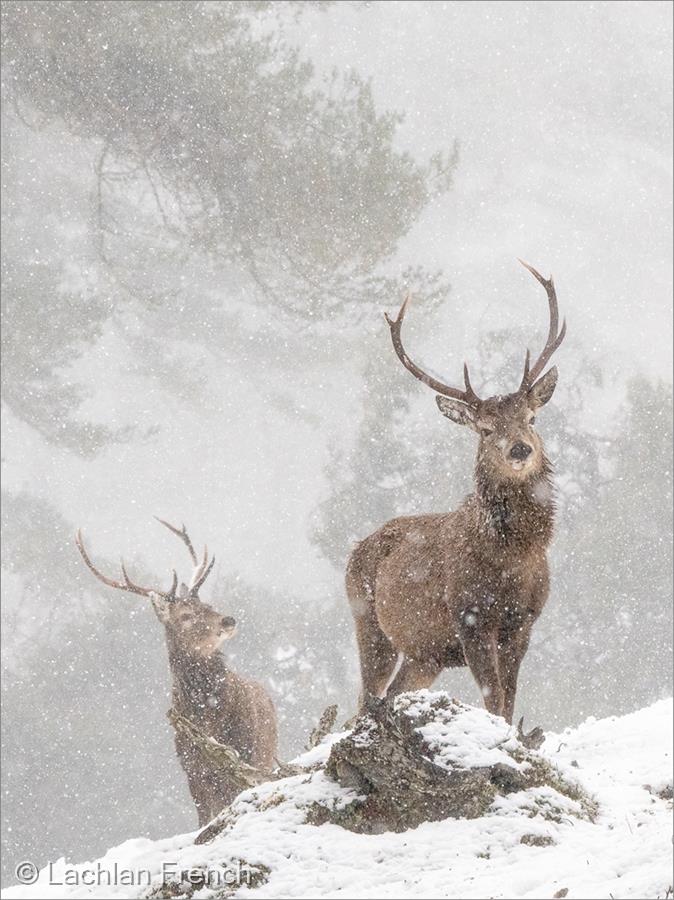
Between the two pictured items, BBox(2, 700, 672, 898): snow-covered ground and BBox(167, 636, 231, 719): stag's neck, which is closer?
BBox(2, 700, 672, 898): snow-covered ground

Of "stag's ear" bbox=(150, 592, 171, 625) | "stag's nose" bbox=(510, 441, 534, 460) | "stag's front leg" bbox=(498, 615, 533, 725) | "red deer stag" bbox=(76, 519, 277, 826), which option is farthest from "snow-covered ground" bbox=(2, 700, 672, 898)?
"stag's ear" bbox=(150, 592, 171, 625)

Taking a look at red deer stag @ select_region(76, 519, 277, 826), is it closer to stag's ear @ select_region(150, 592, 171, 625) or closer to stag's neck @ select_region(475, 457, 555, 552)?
stag's ear @ select_region(150, 592, 171, 625)

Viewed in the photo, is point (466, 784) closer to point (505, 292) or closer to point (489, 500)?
point (489, 500)

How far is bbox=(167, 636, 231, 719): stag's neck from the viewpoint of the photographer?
7223 millimetres

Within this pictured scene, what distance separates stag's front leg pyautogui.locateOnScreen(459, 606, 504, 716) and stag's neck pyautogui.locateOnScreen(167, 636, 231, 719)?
2.82 metres

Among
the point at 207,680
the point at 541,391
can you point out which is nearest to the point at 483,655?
the point at 541,391

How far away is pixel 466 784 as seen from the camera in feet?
11.0

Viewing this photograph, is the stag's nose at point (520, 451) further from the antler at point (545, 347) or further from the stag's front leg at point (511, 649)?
the stag's front leg at point (511, 649)

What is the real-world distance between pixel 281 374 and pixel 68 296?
823 inches

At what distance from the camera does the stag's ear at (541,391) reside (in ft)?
17.2

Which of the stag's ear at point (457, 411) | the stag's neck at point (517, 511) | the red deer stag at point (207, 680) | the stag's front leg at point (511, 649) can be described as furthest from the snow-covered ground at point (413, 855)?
the red deer stag at point (207, 680)

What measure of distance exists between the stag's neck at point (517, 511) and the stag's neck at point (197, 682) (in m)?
2.99

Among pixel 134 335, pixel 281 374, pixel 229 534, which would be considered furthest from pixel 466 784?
pixel 229 534

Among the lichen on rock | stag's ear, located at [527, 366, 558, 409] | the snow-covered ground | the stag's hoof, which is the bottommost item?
the snow-covered ground
